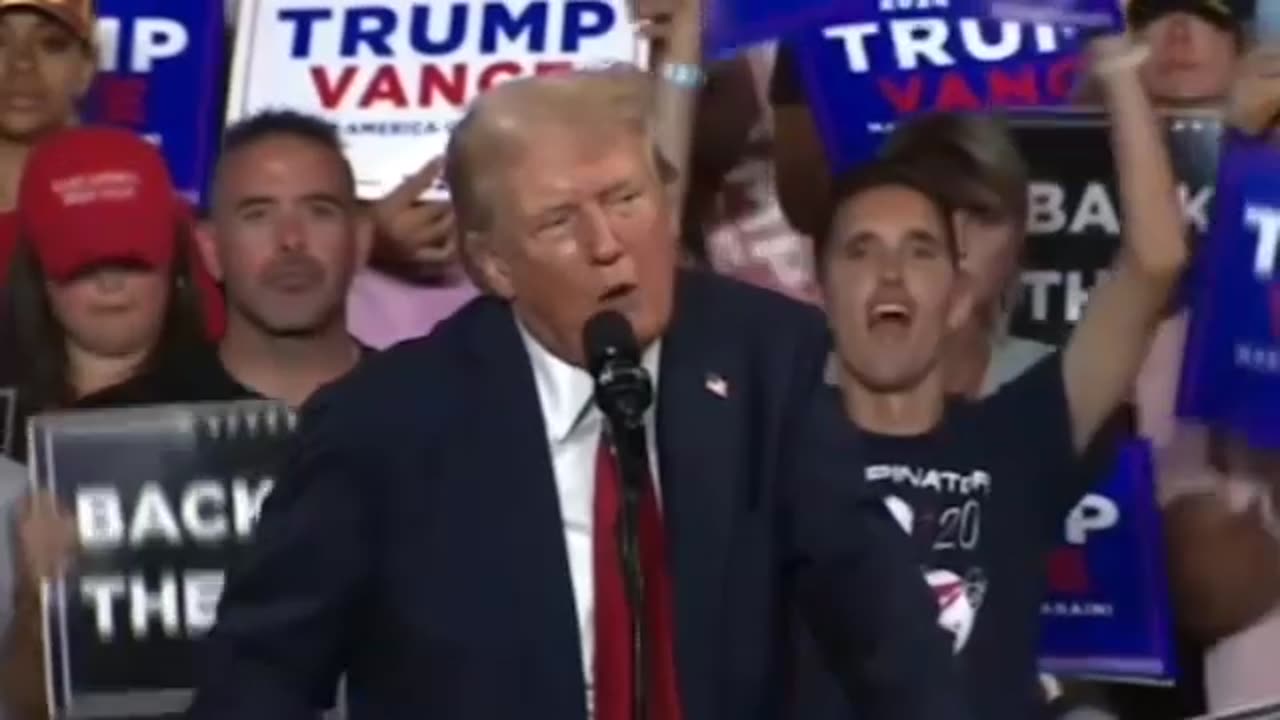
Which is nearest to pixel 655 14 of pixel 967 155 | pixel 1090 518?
pixel 967 155

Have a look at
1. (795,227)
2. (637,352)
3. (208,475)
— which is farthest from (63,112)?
(637,352)

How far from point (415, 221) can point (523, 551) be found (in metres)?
1.04

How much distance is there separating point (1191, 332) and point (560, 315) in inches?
46.0

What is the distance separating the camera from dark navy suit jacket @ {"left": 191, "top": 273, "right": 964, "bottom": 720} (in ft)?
4.88

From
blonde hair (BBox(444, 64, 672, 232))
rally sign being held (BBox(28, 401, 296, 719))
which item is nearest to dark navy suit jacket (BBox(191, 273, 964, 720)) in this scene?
blonde hair (BBox(444, 64, 672, 232))

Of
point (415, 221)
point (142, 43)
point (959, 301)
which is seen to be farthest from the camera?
point (142, 43)

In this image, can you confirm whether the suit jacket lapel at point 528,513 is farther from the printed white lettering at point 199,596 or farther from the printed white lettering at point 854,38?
the printed white lettering at point 854,38

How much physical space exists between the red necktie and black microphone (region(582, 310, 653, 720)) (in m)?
0.03

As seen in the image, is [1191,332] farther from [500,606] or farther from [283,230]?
[500,606]

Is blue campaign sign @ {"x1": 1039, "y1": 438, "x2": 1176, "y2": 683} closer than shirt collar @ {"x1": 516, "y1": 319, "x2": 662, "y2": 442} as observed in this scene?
No

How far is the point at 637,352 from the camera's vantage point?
1.36 m

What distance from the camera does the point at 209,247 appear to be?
2508mm

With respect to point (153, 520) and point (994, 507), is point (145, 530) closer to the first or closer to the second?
point (153, 520)

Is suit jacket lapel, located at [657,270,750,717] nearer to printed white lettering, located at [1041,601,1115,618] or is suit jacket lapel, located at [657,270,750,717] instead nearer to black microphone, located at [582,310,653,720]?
black microphone, located at [582,310,653,720]
